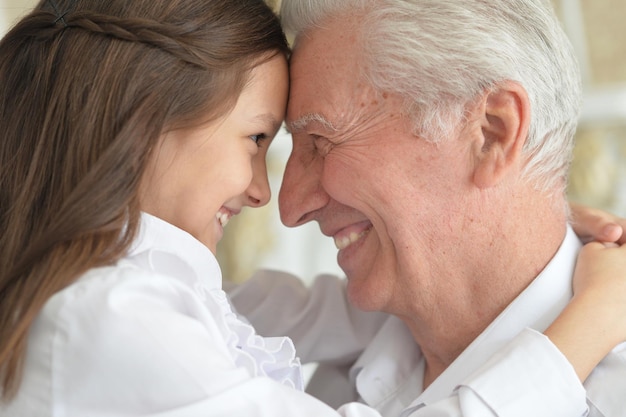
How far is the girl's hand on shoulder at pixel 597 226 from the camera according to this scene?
1642mm

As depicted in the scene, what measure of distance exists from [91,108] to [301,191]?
535mm

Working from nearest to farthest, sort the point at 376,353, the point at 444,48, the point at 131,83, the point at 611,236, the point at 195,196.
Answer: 1. the point at 131,83
2. the point at 195,196
3. the point at 444,48
4. the point at 611,236
5. the point at 376,353

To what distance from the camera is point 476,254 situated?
154 cm

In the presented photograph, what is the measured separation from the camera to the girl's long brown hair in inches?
46.4

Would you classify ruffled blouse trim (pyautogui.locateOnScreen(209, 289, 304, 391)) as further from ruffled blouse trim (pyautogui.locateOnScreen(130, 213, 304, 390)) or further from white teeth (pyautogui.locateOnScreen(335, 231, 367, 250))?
white teeth (pyautogui.locateOnScreen(335, 231, 367, 250))

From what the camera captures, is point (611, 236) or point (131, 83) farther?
point (611, 236)

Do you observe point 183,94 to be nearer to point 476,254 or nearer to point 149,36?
point 149,36

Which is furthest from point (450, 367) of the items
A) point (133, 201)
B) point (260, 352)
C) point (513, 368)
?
point (133, 201)

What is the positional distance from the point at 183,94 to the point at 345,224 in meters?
0.50

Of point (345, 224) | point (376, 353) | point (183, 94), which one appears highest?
point (183, 94)

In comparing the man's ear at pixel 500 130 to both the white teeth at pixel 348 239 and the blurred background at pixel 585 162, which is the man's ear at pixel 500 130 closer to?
the white teeth at pixel 348 239

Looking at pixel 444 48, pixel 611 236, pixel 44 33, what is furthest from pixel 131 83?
pixel 611 236

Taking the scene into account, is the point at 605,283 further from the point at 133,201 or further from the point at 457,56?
the point at 133,201

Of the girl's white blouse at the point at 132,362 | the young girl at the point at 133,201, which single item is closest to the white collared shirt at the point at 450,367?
the young girl at the point at 133,201
